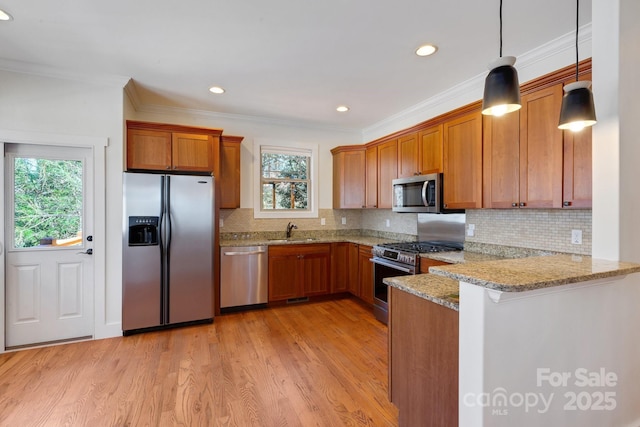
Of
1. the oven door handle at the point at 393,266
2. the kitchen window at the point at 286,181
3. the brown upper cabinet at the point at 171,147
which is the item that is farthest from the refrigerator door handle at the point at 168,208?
the oven door handle at the point at 393,266

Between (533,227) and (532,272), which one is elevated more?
(533,227)

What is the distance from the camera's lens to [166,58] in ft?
8.77

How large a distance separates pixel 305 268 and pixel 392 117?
8.28 ft

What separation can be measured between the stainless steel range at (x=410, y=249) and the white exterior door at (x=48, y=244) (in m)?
3.09

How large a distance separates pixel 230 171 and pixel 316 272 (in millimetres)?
1828

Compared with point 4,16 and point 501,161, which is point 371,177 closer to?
point 501,161

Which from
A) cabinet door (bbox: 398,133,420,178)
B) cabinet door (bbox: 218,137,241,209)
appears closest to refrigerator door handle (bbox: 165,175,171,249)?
cabinet door (bbox: 218,137,241,209)

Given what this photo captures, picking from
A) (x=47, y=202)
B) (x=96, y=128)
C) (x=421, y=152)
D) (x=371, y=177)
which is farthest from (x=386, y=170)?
(x=47, y=202)

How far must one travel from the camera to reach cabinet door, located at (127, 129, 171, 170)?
328 centimetres

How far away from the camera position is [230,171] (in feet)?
13.2

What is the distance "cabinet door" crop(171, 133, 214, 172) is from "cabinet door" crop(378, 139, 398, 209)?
7.32 ft

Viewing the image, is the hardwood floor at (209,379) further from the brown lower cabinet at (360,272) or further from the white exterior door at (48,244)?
the brown lower cabinet at (360,272)

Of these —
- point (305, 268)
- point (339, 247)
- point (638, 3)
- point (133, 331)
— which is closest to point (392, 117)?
point (339, 247)

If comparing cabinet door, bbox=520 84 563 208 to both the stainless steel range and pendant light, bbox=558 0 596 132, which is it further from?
the stainless steel range
